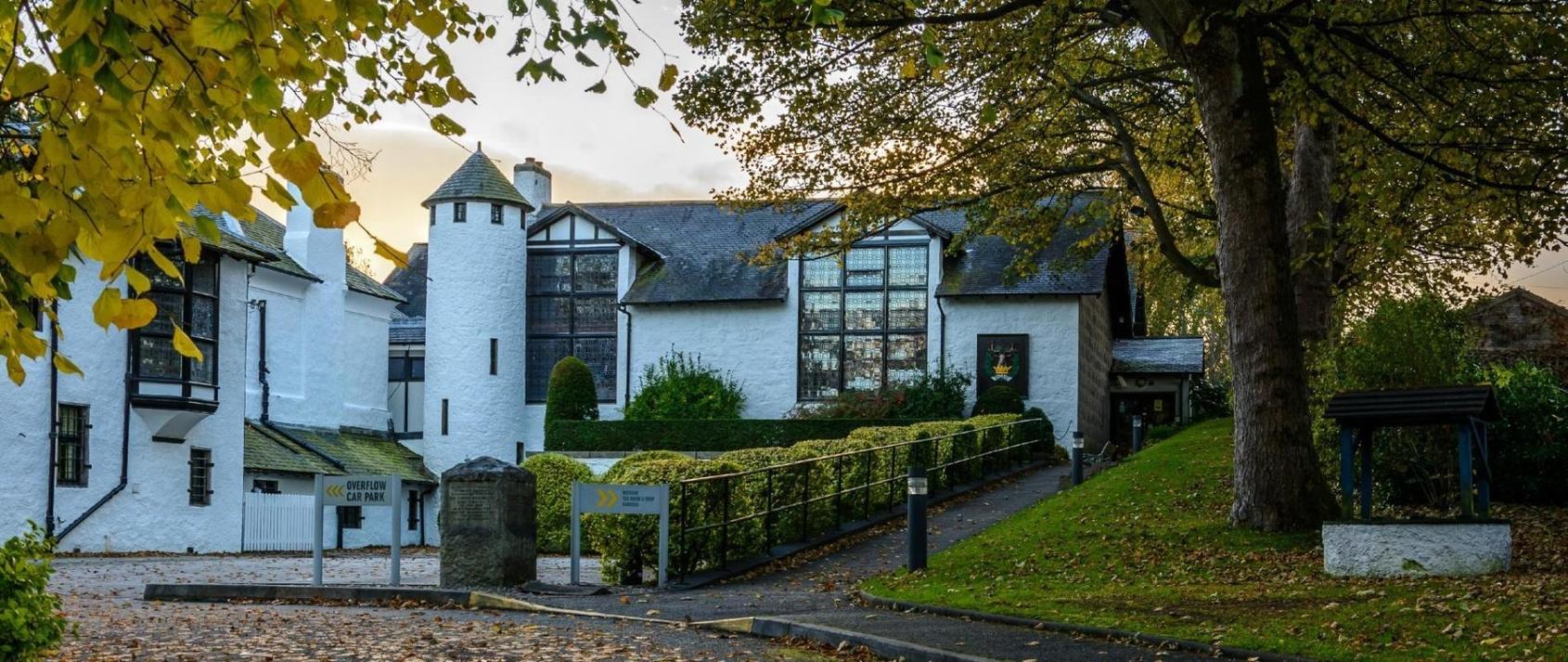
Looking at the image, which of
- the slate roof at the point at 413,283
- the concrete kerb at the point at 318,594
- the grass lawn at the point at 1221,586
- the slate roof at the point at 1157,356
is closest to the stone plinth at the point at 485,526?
the concrete kerb at the point at 318,594

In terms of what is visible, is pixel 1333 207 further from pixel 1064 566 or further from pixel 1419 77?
pixel 1064 566

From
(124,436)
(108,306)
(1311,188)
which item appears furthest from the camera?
(124,436)

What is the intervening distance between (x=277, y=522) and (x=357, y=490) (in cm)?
1749

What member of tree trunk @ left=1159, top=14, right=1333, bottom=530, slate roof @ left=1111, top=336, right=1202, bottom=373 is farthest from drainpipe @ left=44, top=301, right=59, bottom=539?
slate roof @ left=1111, top=336, right=1202, bottom=373

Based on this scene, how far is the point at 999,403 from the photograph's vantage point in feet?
125

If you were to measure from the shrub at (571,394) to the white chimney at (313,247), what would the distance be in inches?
253

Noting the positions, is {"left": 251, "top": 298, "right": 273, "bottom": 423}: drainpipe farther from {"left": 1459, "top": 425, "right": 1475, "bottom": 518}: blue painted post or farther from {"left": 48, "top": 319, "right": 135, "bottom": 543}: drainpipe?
{"left": 1459, "top": 425, "right": 1475, "bottom": 518}: blue painted post

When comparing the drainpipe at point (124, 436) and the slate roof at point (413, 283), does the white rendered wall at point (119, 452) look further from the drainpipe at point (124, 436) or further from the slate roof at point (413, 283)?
the slate roof at point (413, 283)

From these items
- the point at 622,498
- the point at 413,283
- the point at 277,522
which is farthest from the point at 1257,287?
the point at 413,283

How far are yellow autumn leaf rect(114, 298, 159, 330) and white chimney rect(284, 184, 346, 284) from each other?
36.0 metres

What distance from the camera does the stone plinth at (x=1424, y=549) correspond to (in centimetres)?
1341

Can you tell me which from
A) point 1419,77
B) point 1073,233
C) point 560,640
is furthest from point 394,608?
point 1073,233

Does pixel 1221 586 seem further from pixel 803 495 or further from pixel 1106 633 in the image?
pixel 803 495

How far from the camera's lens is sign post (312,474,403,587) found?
16797 mm
